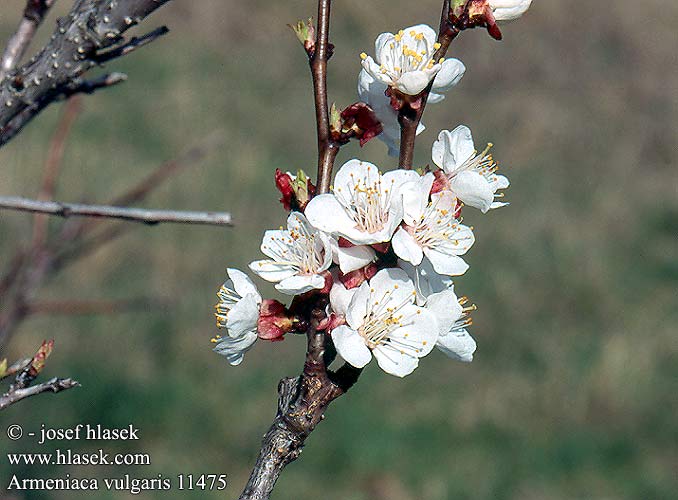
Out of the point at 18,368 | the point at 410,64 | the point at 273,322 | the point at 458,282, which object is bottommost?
the point at 458,282

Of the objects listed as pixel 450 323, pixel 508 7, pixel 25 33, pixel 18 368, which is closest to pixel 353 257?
pixel 450 323

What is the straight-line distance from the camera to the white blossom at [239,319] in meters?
0.94

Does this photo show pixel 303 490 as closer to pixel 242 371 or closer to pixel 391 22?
→ pixel 242 371

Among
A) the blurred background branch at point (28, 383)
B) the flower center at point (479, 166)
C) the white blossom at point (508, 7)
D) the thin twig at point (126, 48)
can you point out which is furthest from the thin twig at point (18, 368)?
the white blossom at point (508, 7)

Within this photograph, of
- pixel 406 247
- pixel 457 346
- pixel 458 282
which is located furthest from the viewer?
pixel 458 282

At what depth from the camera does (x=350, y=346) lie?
2.88 ft

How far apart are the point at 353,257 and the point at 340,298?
1.7 inches

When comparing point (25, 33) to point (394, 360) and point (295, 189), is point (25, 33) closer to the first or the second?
point (295, 189)

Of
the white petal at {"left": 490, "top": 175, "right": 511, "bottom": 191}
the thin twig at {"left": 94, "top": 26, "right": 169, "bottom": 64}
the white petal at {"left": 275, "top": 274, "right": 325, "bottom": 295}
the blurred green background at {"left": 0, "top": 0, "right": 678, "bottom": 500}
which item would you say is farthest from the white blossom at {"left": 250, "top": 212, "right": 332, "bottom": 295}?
the blurred green background at {"left": 0, "top": 0, "right": 678, "bottom": 500}

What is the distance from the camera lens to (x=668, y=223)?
6812 millimetres

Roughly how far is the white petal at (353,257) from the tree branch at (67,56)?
0.47 m

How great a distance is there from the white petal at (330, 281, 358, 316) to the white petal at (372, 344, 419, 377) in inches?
2.4

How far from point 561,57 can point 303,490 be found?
23.3 ft

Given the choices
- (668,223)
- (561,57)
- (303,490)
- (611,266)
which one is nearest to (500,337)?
(611,266)
